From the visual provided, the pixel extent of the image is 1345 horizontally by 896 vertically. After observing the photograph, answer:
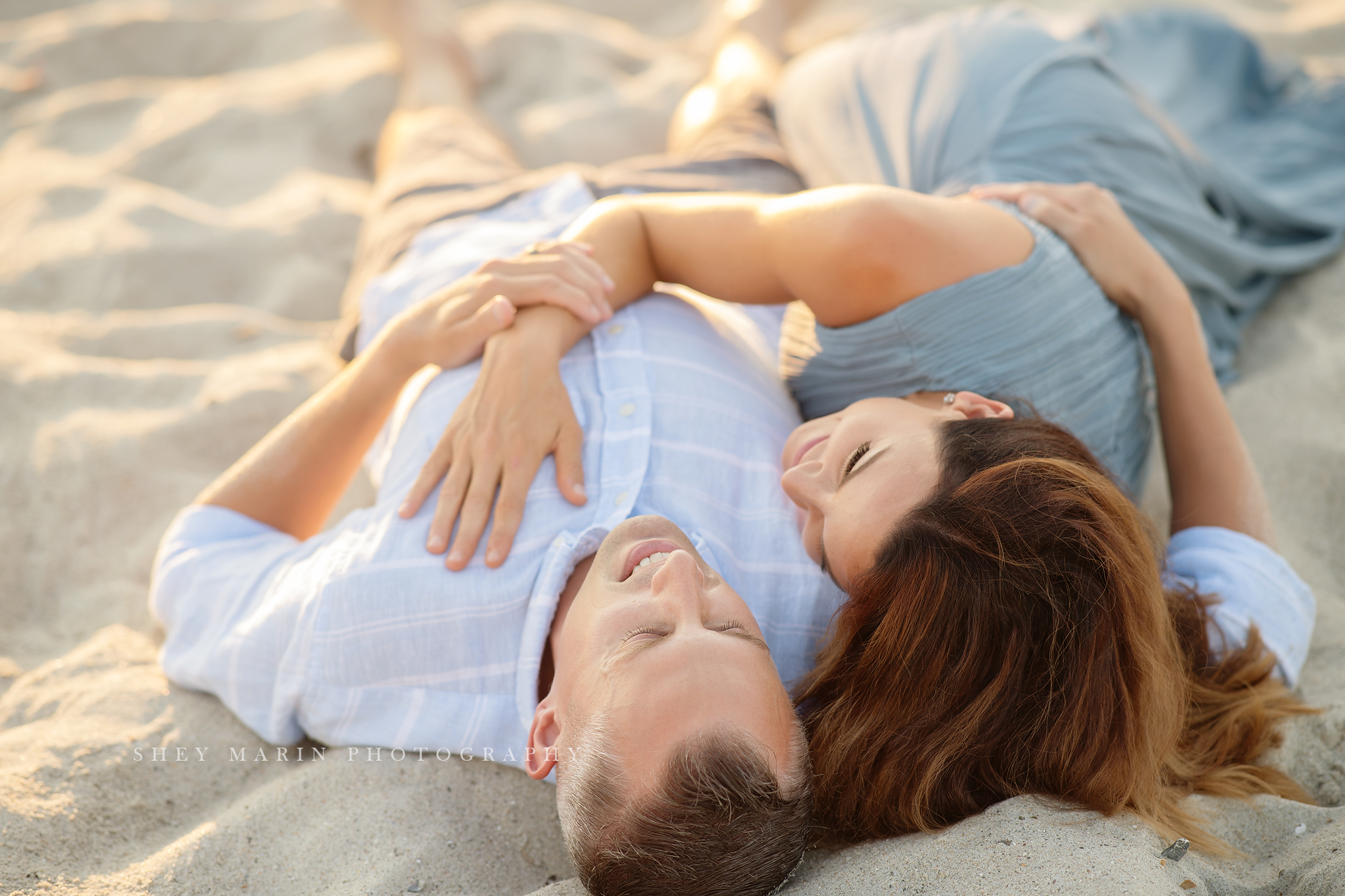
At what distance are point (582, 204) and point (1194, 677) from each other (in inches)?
72.7

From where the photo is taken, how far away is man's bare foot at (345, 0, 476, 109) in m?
3.46

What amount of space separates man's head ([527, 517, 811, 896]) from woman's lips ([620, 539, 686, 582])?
60 mm

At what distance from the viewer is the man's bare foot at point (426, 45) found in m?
3.46

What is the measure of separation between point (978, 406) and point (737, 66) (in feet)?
6.80

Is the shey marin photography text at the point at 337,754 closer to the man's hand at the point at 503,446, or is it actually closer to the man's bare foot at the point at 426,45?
the man's hand at the point at 503,446

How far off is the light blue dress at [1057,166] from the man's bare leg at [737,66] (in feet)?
0.66

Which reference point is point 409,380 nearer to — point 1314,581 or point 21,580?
point 21,580

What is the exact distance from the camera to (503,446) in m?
1.78

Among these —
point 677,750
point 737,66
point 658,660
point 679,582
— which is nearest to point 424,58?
point 737,66

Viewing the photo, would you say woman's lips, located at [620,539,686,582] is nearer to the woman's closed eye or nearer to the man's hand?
the woman's closed eye

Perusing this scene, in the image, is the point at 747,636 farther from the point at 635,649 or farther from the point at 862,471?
the point at 862,471

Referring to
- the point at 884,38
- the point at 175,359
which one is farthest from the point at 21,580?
the point at 884,38

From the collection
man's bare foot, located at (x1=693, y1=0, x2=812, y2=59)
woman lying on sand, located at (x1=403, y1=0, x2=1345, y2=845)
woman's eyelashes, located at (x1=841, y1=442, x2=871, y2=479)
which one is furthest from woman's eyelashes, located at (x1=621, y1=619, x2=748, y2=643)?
man's bare foot, located at (x1=693, y1=0, x2=812, y2=59)

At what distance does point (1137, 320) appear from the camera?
214cm
